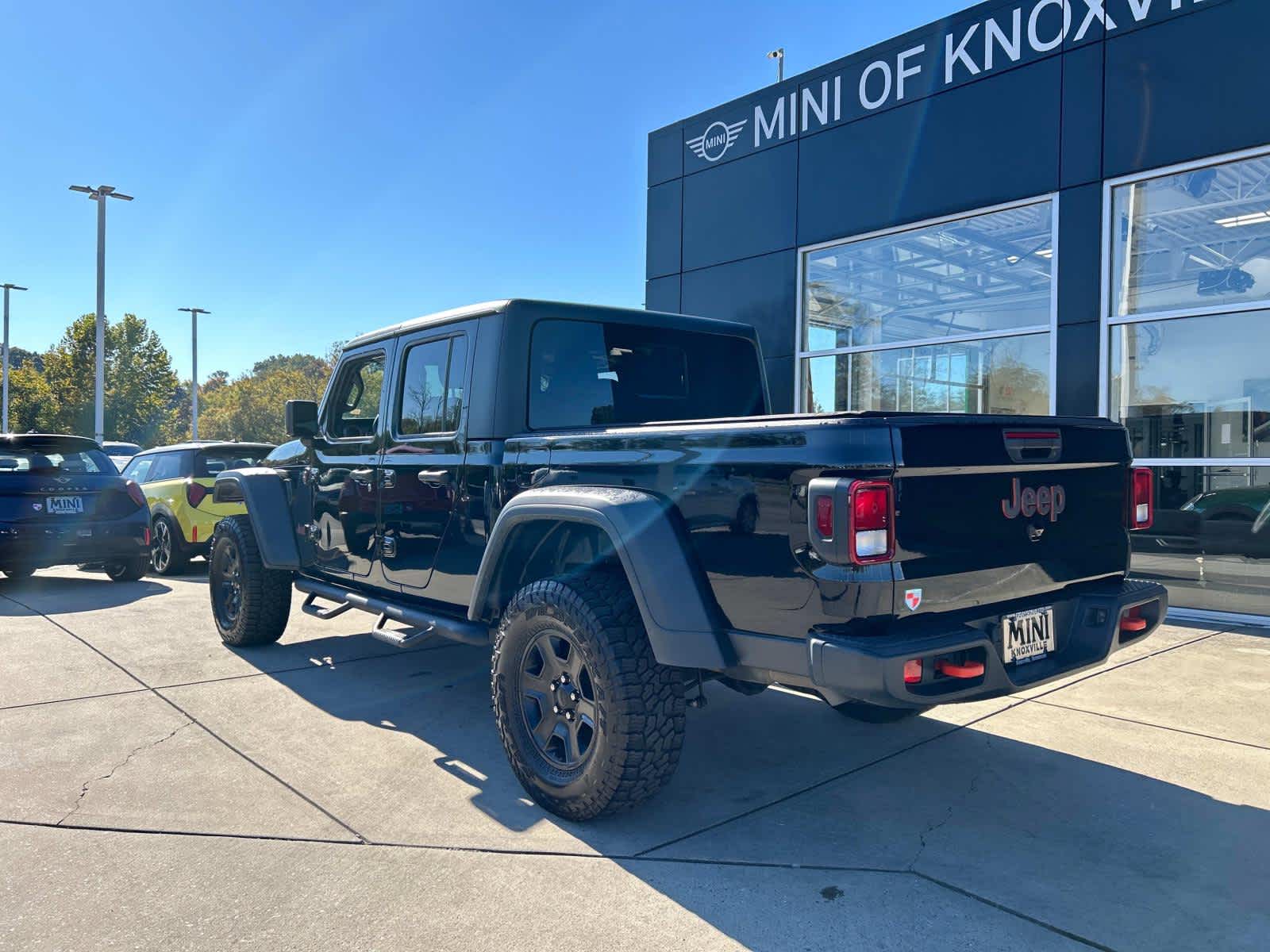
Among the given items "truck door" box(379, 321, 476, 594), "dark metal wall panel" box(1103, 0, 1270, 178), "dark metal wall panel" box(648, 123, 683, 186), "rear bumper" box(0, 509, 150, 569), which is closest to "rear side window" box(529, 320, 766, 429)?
"truck door" box(379, 321, 476, 594)

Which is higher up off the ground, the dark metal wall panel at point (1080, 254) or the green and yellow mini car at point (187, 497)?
the dark metal wall panel at point (1080, 254)

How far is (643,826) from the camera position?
3.29 metres

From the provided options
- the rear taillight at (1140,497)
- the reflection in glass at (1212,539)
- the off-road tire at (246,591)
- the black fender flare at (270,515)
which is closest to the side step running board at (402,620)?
the black fender flare at (270,515)

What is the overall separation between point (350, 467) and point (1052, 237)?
262 inches

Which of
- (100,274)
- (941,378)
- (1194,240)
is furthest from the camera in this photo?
(100,274)

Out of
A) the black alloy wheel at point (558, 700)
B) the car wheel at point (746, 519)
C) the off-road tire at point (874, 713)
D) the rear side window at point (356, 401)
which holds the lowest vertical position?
the off-road tire at point (874, 713)

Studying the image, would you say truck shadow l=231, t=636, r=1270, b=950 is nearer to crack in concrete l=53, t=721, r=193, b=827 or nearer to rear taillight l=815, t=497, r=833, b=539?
crack in concrete l=53, t=721, r=193, b=827

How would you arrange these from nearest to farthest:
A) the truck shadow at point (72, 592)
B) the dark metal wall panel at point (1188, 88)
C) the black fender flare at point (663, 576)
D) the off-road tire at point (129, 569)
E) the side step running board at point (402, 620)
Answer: the black fender flare at point (663, 576)
the side step running board at point (402, 620)
the dark metal wall panel at point (1188, 88)
the truck shadow at point (72, 592)
the off-road tire at point (129, 569)

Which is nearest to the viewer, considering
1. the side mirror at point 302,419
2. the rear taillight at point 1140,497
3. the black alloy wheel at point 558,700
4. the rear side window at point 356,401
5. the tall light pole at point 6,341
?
the black alloy wheel at point 558,700

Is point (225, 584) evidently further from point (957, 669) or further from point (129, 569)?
point (957, 669)

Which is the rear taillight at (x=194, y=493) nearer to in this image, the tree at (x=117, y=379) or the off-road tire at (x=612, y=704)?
the off-road tire at (x=612, y=704)

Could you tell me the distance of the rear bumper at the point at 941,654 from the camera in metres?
2.54

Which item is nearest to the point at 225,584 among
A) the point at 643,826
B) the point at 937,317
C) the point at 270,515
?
the point at 270,515

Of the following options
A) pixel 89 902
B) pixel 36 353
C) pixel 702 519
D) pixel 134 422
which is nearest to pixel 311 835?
pixel 89 902
